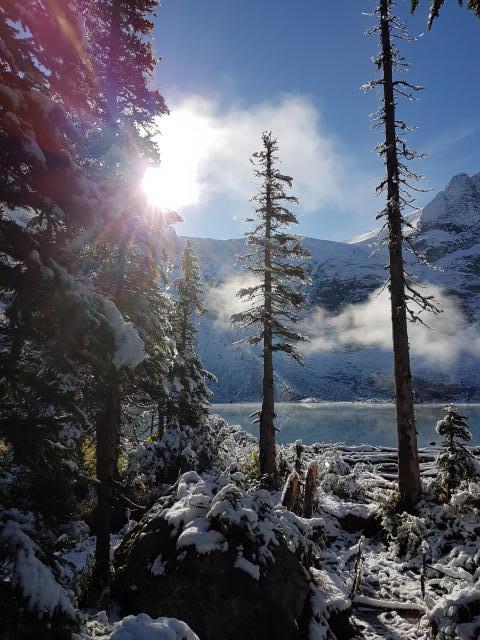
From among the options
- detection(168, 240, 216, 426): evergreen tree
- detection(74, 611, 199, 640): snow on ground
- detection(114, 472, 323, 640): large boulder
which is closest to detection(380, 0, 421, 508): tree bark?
detection(114, 472, 323, 640): large boulder

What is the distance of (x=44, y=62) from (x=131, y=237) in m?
5.43

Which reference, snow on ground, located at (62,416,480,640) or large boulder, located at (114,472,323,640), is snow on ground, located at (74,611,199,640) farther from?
large boulder, located at (114,472,323,640)

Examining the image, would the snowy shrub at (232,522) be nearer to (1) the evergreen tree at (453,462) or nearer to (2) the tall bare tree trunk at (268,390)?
(1) the evergreen tree at (453,462)

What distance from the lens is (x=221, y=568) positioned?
596 centimetres

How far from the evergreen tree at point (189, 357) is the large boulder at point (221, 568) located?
12.1 m

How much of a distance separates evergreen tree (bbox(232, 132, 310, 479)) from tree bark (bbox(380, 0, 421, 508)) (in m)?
5.68

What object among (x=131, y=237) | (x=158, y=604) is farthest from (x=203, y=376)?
(x=158, y=604)

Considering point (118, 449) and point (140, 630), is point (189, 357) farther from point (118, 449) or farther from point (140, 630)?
point (140, 630)

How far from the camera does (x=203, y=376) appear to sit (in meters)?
24.1

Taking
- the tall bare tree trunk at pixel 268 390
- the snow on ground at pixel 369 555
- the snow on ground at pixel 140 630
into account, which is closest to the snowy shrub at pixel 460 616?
the snow on ground at pixel 369 555

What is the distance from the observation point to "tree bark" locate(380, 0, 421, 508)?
12.9 meters

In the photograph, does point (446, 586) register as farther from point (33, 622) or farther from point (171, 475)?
point (171, 475)

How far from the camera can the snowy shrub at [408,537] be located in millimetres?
10461

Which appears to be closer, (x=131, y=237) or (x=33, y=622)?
(x=33, y=622)
